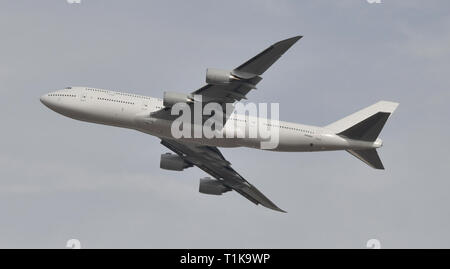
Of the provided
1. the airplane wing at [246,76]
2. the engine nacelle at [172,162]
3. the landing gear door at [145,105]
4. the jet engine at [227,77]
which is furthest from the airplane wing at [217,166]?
the jet engine at [227,77]

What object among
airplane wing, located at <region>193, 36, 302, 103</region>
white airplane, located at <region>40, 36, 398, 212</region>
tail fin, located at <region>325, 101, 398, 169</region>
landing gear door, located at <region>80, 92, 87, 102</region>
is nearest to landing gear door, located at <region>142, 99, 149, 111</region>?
white airplane, located at <region>40, 36, 398, 212</region>

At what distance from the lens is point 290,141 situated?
6228cm

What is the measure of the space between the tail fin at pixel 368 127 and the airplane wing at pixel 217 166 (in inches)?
468

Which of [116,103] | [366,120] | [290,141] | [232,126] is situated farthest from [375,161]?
[116,103]

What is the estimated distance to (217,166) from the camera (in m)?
71.5

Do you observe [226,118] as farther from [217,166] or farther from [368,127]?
[368,127]

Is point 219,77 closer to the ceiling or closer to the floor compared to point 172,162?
closer to the ceiling

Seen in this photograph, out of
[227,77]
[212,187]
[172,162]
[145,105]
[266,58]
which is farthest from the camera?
[212,187]

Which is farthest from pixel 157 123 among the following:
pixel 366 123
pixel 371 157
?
pixel 371 157

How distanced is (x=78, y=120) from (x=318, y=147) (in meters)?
21.1

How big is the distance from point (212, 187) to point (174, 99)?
15177 mm

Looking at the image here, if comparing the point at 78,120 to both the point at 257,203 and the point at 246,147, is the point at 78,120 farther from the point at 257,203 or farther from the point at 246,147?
the point at 257,203

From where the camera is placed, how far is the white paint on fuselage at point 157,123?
61781mm

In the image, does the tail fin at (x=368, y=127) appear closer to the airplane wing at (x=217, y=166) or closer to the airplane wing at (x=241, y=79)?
the airplane wing at (x=241, y=79)
